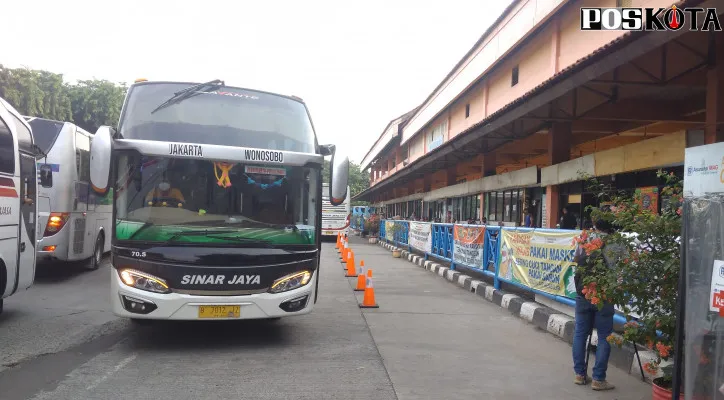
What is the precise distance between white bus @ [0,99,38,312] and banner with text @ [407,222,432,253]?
423 inches

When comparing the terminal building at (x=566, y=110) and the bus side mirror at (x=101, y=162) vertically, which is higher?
the terminal building at (x=566, y=110)

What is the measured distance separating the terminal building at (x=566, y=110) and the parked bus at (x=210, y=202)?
3.33 metres

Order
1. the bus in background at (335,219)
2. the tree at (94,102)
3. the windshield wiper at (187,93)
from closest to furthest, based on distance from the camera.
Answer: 1. the windshield wiper at (187,93)
2. the tree at (94,102)
3. the bus in background at (335,219)

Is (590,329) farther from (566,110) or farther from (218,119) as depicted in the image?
(566,110)

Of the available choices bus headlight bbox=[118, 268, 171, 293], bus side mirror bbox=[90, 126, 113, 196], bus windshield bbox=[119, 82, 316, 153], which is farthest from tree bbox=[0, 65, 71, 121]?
bus headlight bbox=[118, 268, 171, 293]

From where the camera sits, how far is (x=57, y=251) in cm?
1025

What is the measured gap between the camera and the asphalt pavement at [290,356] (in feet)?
15.5

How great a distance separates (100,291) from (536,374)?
811 cm

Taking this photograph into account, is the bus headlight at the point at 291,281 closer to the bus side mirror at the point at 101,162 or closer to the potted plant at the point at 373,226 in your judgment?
the bus side mirror at the point at 101,162

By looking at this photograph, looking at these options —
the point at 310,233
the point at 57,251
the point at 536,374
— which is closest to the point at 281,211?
the point at 310,233

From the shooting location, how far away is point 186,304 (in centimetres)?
569

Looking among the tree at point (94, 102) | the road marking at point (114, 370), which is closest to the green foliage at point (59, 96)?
the tree at point (94, 102)

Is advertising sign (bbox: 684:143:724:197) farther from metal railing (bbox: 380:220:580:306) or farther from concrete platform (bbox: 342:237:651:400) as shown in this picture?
concrete platform (bbox: 342:237:651:400)

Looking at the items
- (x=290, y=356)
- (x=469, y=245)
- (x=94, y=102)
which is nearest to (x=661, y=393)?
(x=290, y=356)
